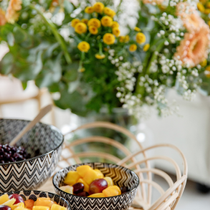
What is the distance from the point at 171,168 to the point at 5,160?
134 centimetres

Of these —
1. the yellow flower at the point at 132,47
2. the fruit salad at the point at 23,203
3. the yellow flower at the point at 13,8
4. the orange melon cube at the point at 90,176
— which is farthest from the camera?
the yellow flower at the point at 132,47

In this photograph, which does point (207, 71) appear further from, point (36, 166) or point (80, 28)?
point (36, 166)

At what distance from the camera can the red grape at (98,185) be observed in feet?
1.76

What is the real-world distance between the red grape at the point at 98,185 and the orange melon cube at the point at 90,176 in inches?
0.7

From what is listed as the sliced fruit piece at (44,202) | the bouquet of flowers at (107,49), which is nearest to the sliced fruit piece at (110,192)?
the sliced fruit piece at (44,202)

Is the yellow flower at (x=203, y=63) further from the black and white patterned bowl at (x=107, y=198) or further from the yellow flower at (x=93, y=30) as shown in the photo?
the black and white patterned bowl at (x=107, y=198)

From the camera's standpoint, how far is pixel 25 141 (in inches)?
29.2

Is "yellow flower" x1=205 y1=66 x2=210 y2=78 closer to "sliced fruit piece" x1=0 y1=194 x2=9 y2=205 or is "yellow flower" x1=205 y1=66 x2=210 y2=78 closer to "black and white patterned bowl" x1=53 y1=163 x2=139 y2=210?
"black and white patterned bowl" x1=53 y1=163 x2=139 y2=210

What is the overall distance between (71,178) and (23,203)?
0.13 metres

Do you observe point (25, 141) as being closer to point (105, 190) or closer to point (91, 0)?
point (105, 190)

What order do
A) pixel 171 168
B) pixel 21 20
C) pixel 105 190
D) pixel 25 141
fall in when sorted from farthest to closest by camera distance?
pixel 171 168 → pixel 21 20 → pixel 25 141 → pixel 105 190

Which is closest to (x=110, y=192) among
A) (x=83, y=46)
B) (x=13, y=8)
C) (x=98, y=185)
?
(x=98, y=185)

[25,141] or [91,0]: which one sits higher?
[91,0]

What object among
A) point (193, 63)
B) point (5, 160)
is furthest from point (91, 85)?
point (5, 160)
